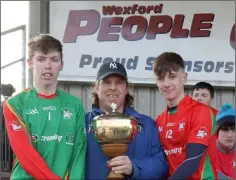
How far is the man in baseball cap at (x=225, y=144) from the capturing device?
5.04m

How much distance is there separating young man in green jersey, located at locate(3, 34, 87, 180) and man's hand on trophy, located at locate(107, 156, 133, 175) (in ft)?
0.79

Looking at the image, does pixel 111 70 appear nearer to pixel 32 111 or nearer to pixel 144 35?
pixel 32 111

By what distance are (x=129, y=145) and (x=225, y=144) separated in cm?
134

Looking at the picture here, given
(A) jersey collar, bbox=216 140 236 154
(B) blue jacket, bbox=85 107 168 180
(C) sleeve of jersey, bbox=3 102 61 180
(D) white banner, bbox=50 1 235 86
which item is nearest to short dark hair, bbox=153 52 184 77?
(B) blue jacket, bbox=85 107 168 180

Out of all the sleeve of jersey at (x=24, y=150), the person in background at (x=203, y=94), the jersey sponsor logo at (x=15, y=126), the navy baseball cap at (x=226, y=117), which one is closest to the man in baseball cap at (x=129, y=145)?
the sleeve of jersey at (x=24, y=150)

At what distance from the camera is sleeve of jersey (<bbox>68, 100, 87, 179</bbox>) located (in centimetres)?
389

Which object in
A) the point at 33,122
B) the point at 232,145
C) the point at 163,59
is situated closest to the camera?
the point at 33,122

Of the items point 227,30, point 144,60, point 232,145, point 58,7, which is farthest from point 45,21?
point 232,145

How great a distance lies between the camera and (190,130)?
13.4 ft

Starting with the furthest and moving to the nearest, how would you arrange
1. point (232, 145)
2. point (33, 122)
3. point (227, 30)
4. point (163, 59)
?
point (227, 30)
point (232, 145)
point (163, 59)
point (33, 122)

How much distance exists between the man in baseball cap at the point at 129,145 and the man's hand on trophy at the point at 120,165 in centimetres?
6

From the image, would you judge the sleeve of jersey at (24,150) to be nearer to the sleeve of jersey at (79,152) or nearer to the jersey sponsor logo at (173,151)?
the sleeve of jersey at (79,152)

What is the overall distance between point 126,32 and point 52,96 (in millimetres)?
3411

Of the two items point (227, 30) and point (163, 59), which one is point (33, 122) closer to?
point (163, 59)
